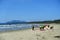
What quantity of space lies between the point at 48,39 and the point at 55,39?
20.1 inches

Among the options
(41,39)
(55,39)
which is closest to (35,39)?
(41,39)

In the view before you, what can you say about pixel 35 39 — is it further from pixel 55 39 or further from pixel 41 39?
pixel 55 39

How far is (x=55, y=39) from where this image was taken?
42.4 ft

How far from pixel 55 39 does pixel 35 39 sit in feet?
4.83

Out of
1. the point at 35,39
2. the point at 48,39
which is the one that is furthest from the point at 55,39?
the point at 35,39

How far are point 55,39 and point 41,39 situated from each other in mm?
1044

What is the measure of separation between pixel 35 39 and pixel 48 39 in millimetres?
963

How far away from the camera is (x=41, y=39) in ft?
43.4

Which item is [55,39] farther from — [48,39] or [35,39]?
[35,39]

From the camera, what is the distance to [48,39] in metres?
13.0

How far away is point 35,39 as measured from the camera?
43.3ft

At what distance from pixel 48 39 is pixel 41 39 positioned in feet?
1.76

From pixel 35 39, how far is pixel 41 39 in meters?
0.45
